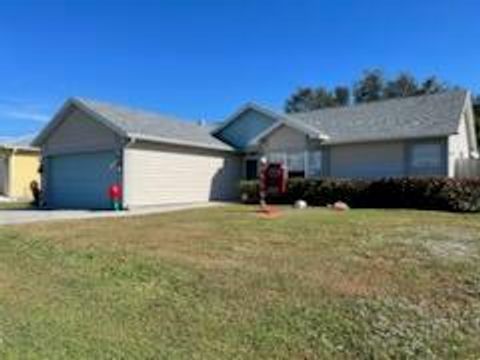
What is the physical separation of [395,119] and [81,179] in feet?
45.8

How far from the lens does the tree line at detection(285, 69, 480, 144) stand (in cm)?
4847

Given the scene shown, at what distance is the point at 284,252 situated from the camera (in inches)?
337

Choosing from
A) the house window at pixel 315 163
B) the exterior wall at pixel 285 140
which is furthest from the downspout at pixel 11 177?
the house window at pixel 315 163

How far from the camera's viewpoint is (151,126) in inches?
831

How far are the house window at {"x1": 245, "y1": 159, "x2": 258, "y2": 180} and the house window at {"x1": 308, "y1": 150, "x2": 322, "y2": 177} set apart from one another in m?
3.31

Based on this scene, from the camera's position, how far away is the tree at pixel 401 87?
1934 inches

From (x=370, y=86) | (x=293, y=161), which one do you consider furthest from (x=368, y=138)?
(x=370, y=86)

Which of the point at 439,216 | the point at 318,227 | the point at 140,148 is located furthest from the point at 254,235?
the point at 140,148

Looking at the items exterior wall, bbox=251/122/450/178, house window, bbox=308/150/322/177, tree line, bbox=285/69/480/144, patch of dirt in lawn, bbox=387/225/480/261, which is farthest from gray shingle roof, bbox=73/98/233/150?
tree line, bbox=285/69/480/144

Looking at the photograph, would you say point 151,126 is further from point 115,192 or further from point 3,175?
point 3,175

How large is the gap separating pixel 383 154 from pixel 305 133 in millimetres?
3571

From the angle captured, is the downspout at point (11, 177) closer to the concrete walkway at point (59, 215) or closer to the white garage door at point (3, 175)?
the white garage door at point (3, 175)

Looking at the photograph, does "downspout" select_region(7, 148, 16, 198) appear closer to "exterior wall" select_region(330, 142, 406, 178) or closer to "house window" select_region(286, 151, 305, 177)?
"house window" select_region(286, 151, 305, 177)

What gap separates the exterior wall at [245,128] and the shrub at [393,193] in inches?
162
